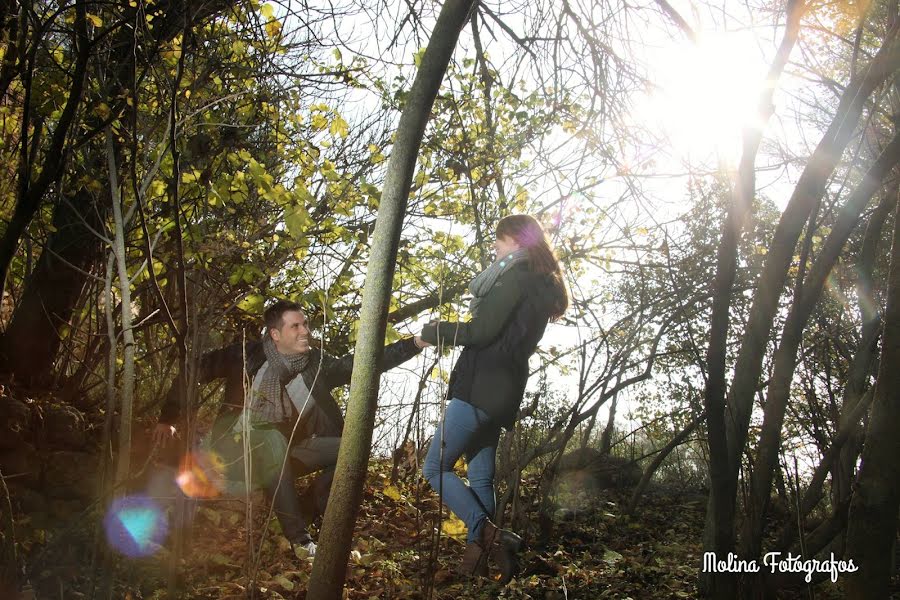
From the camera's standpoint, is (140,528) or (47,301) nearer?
(140,528)

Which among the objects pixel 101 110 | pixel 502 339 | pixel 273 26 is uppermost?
pixel 273 26

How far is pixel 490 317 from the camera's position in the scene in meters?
2.93

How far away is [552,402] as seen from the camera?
576 cm

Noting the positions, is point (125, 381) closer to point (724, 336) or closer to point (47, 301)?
point (724, 336)

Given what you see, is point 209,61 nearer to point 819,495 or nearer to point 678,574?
point 678,574

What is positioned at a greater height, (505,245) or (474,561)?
(505,245)

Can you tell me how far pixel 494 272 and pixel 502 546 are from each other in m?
1.33

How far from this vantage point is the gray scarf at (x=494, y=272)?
9.94ft

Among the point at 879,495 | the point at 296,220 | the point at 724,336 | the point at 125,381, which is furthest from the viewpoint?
the point at 296,220

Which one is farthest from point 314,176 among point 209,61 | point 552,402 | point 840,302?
point 840,302

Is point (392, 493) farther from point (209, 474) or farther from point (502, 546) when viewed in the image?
point (502, 546)

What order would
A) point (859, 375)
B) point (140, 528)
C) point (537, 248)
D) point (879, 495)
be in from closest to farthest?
point (879, 495)
point (537, 248)
point (140, 528)
point (859, 375)

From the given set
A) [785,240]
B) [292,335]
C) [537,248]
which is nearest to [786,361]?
[785,240]

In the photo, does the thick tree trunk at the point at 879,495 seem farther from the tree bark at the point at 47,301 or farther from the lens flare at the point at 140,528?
the tree bark at the point at 47,301
